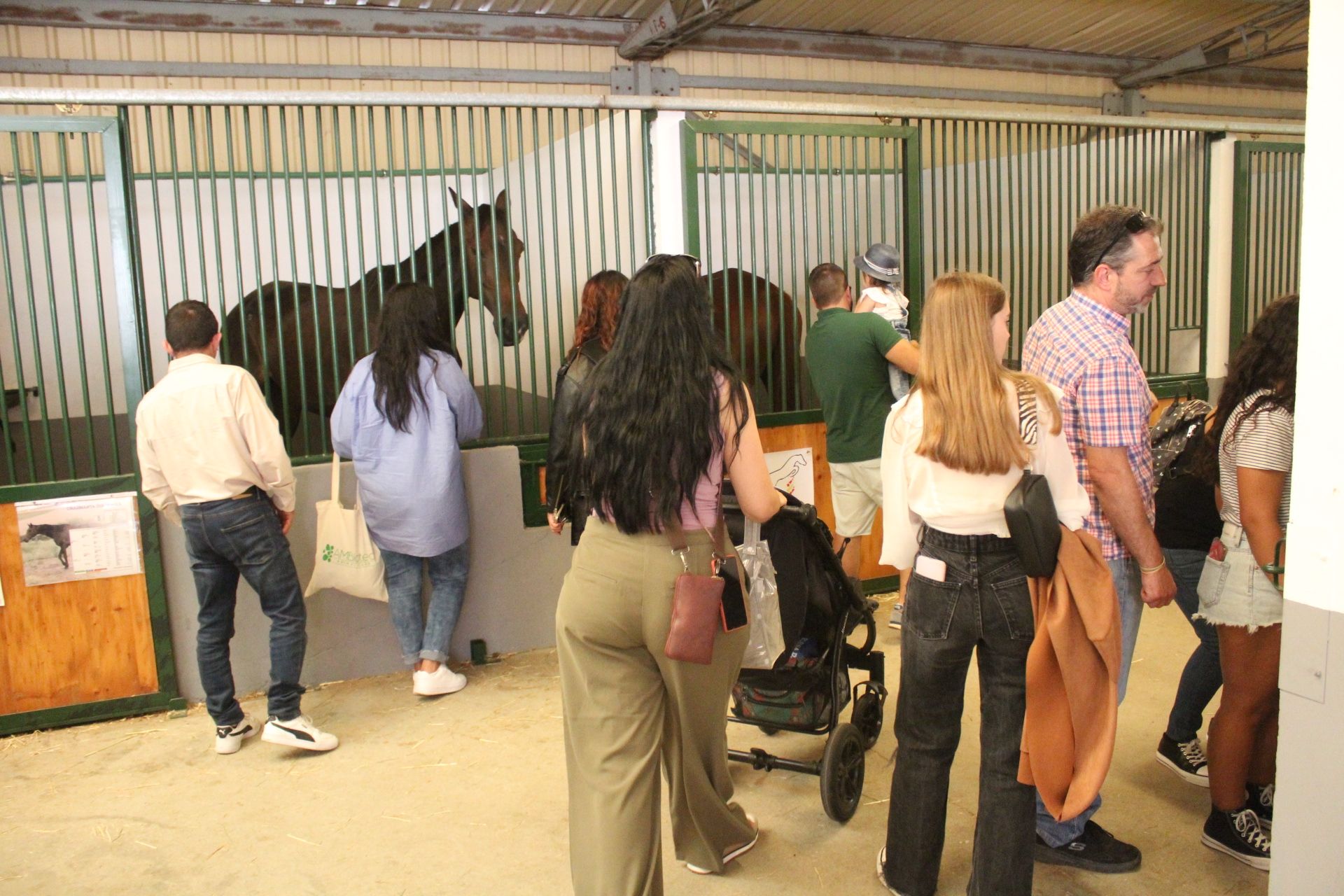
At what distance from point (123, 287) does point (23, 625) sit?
112 cm

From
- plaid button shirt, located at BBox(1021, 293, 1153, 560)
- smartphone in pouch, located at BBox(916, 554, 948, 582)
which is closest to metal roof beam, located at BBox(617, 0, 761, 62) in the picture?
plaid button shirt, located at BBox(1021, 293, 1153, 560)

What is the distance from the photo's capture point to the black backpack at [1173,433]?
7.85ft

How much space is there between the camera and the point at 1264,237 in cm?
519

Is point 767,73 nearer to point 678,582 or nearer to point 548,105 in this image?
point 548,105

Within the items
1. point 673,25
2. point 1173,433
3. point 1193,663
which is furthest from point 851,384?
point 673,25

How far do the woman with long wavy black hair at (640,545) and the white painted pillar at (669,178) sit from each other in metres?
2.09

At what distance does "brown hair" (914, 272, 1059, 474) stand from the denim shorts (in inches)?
25.8

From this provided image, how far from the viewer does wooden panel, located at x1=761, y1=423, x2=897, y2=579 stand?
4156mm

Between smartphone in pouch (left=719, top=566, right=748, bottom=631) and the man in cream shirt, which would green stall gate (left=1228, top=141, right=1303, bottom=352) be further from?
the man in cream shirt

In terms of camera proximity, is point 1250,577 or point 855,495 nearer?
point 1250,577

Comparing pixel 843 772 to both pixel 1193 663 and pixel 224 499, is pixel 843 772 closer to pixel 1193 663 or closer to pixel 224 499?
pixel 1193 663

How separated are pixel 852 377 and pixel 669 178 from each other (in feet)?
3.56

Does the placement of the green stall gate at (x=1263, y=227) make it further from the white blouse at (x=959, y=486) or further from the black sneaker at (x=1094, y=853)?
the white blouse at (x=959, y=486)

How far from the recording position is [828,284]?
371 cm
